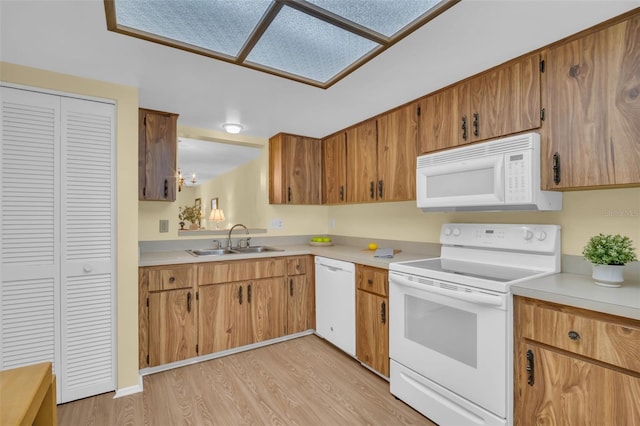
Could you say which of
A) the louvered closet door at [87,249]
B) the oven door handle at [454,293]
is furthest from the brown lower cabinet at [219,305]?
the oven door handle at [454,293]

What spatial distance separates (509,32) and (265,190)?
107 inches

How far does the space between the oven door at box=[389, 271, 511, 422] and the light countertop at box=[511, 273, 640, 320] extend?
14cm

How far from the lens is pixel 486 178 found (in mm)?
1867

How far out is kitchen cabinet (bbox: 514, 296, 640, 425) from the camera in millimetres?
1196

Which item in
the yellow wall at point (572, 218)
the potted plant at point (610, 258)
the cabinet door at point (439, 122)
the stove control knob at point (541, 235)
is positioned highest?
the cabinet door at point (439, 122)

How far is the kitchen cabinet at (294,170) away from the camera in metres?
3.42

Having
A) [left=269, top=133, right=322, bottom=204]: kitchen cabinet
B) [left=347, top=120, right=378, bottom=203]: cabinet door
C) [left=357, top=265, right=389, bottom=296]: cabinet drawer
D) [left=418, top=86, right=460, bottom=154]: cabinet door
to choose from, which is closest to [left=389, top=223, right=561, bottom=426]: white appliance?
[left=357, top=265, right=389, bottom=296]: cabinet drawer

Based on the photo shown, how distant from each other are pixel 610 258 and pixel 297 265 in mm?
2328

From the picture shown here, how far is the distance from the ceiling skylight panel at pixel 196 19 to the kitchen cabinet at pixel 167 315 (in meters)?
1.70

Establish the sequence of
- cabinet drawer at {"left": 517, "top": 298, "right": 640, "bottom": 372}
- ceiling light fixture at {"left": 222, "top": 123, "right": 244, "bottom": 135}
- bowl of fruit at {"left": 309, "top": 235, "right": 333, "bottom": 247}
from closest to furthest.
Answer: cabinet drawer at {"left": 517, "top": 298, "right": 640, "bottom": 372} < ceiling light fixture at {"left": 222, "top": 123, "right": 244, "bottom": 135} < bowl of fruit at {"left": 309, "top": 235, "right": 333, "bottom": 247}

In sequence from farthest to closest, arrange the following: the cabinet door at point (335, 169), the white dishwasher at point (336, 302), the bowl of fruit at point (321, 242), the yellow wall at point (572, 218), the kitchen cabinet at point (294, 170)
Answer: the bowl of fruit at point (321, 242) < the kitchen cabinet at point (294, 170) < the cabinet door at point (335, 169) < the white dishwasher at point (336, 302) < the yellow wall at point (572, 218)

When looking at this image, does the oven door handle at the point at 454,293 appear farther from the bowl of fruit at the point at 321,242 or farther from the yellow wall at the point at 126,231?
the yellow wall at the point at 126,231

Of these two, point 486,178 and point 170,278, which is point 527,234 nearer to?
point 486,178

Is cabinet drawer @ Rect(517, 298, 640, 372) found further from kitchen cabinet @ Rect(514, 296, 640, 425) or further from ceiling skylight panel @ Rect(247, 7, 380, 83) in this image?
ceiling skylight panel @ Rect(247, 7, 380, 83)
